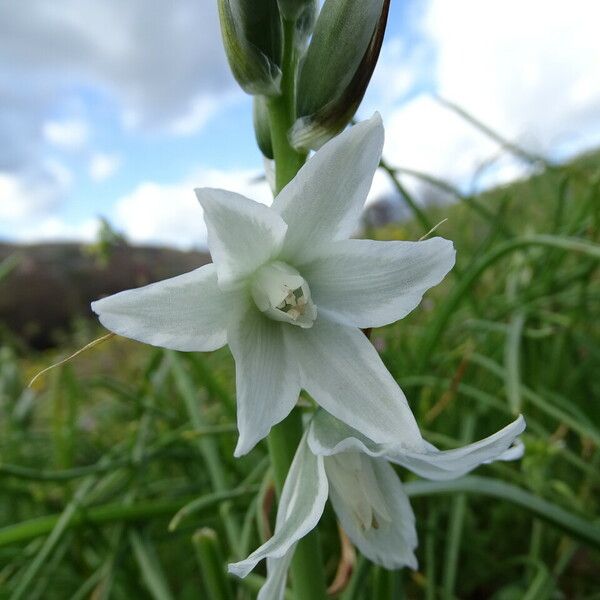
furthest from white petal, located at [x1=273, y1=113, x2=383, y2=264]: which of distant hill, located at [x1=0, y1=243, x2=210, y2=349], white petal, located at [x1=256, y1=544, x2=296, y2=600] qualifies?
distant hill, located at [x1=0, y1=243, x2=210, y2=349]

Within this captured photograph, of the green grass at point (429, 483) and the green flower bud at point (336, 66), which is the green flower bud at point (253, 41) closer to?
the green flower bud at point (336, 66)

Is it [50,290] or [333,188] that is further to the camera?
[50,290]

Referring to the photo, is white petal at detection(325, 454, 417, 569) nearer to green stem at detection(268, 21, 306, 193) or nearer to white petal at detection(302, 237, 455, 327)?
white petal at detection(302, 237, 455, 327)

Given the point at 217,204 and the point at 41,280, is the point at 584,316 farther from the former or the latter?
the point at 41,280

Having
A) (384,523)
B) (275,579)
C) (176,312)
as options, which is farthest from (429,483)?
(176,312)

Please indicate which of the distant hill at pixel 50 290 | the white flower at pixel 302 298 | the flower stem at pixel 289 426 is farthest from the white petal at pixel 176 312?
the distant hill at pixel 50 290

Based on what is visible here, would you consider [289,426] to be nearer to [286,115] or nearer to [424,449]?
[424,449]
